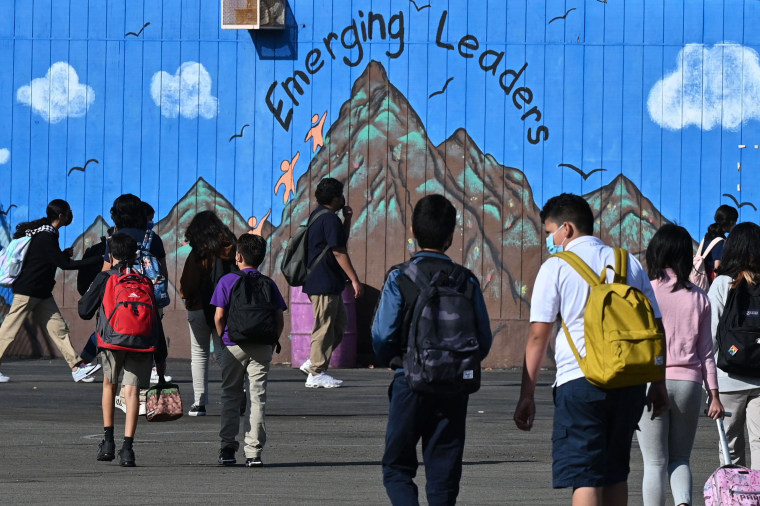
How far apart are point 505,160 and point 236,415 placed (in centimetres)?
940

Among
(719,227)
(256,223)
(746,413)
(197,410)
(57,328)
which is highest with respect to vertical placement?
(719,227)

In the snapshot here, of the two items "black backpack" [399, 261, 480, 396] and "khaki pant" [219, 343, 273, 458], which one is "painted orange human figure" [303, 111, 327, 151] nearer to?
"khaki pant" [219, 343, 273, 458]

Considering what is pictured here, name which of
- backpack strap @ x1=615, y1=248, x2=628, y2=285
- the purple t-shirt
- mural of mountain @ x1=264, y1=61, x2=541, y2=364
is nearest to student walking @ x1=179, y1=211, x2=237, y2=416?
the purple t-shirt

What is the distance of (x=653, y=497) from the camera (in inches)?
287

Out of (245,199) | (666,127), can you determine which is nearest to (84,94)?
(245,199)

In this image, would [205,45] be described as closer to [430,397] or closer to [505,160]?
[505,160]

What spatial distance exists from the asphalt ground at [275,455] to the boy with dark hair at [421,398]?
5.41ft

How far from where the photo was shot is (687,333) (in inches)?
293

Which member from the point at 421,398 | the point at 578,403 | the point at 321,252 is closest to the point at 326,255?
the point at 321,252

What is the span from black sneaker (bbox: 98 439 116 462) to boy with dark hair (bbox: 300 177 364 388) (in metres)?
5.43

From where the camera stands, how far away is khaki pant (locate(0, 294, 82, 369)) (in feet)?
51.2

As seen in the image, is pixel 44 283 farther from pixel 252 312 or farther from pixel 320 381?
pixel 252 312

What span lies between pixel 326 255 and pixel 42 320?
3.18m

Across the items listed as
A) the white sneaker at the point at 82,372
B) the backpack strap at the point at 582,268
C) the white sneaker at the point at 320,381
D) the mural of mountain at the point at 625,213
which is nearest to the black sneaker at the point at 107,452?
the backpack strap at the point at 582,268
